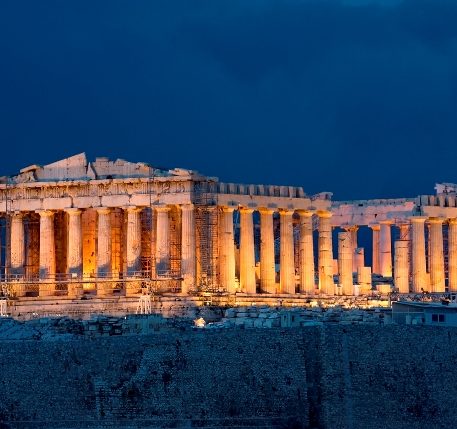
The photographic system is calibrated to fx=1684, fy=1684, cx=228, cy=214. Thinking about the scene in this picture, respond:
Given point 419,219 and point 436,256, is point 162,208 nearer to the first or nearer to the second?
point 419,219

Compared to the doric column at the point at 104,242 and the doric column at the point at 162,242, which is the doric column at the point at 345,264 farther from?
the doric column at the point at 104,242

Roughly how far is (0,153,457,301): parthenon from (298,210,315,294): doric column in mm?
67

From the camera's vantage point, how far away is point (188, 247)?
342ft

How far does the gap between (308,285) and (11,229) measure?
1999cm

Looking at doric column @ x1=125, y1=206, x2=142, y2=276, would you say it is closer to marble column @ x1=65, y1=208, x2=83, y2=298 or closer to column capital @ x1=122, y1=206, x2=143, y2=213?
column capital @ x1=122, y1=206, x2=143, y2=213

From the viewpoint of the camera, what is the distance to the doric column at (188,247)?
341 feet

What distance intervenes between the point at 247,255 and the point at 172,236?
16.3ft

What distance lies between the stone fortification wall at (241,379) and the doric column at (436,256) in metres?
35.8

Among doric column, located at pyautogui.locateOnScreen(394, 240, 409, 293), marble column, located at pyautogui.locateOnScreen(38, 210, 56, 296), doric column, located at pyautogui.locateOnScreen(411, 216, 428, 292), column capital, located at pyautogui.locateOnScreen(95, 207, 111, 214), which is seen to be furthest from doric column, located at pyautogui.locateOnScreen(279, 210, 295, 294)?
marble column, located at pyautogui.locateOnScreen(38, 210, 56, 296)

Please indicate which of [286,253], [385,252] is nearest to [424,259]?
[286,253]

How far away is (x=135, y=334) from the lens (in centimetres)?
7938

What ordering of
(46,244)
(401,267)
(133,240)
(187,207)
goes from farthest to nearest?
(401,267), (46,244), (133,240), (187,207)

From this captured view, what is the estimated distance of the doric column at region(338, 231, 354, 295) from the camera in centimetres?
11544

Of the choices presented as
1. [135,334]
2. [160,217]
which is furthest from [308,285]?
[135,334]
